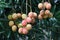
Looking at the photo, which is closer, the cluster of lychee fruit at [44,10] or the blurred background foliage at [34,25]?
the cluster of lychee fruit at [44,10]

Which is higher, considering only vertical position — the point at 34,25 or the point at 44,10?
the point at 44,10

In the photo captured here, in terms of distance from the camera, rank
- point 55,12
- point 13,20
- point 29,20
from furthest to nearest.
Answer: point 55,12 < point 13,20 < point 29,20

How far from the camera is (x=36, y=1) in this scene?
972 mm

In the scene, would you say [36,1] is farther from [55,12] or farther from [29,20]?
[29,20]

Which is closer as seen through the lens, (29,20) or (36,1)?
(29,20)

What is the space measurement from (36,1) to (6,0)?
0.44ft

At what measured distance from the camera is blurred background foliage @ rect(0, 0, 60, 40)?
3.16 ft

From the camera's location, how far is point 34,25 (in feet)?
3.20

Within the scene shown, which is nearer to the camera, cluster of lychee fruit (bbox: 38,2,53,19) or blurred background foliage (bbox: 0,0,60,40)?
cluster of lychee fruit (bbox: 38,2,53,19)

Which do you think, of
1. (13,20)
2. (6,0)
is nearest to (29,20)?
(13,20)

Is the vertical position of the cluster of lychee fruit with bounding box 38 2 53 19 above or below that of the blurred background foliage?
above

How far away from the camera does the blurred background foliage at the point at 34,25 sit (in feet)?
3.16

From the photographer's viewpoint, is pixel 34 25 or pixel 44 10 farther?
pixel 34 25

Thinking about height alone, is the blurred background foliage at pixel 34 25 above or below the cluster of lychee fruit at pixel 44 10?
below
